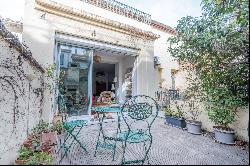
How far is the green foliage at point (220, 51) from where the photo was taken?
3.01m

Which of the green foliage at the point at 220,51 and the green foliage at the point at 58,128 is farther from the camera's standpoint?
the green foliage at the point at 58,128

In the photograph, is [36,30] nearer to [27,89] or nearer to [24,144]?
[27,89]

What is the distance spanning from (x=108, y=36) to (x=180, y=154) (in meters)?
5.04

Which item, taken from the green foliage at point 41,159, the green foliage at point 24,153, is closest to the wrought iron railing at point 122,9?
the green foliage at point 24,153

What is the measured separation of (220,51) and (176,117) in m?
2.81

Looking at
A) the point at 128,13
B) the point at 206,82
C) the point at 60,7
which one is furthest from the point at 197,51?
the point at 128,13

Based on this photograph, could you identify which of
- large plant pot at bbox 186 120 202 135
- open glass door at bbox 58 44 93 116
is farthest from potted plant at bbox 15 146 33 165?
large plant pot at bbox 186 120 202 135

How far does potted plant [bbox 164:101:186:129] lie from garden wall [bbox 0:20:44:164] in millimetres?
4034

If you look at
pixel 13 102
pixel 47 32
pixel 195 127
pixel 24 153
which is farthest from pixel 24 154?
pixel 195 127

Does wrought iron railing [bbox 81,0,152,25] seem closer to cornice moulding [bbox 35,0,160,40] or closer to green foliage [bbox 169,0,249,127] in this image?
cornice moulding [bbox 35,0,160,40]

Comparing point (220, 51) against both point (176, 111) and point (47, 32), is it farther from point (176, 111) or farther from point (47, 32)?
point (47, 32)

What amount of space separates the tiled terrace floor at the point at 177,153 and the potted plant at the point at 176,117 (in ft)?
2.73

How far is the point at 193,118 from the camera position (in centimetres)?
519

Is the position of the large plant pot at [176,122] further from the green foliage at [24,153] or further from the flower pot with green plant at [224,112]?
the green foliage at [24,153]
